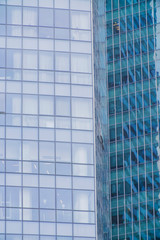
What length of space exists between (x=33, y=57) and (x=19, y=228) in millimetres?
18710

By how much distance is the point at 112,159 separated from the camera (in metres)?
138

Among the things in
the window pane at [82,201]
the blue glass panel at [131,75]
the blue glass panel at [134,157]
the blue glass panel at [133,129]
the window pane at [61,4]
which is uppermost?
the blue glass panel at [131,75]

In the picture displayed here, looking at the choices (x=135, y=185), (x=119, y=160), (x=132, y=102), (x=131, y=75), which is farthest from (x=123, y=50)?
(x=135, y=185)

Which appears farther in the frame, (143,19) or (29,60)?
(143,19)

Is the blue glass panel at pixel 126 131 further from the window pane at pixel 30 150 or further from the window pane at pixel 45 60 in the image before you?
the window pane at pixel 30 150

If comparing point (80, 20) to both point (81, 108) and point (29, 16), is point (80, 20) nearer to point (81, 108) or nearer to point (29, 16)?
point (29, 16)

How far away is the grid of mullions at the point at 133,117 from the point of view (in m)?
133

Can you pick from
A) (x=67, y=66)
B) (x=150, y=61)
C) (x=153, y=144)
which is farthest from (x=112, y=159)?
(x=67, y=66)

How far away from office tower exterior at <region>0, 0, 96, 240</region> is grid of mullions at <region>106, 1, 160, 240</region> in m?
36.7

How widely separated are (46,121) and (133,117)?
4233 cm

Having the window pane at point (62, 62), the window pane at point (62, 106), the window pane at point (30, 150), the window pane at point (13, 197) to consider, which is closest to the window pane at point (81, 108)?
the window pane at point (62, 106)

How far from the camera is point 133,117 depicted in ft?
454

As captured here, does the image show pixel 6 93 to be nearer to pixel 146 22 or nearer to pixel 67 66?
pixel 67 66

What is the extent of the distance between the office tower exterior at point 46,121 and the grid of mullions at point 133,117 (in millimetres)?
36655
